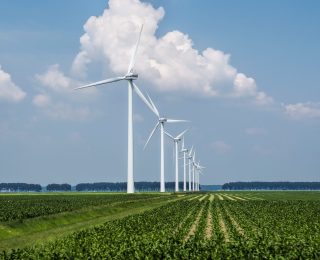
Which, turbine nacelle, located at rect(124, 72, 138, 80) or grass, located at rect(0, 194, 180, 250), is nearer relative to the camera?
grass, located at rect(0, 194, 180, 250)

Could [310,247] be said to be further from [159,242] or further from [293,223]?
[293,223]

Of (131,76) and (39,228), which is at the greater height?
(131,76)

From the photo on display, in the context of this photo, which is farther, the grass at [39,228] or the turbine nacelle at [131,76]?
the turbine nacelle at [131,76]

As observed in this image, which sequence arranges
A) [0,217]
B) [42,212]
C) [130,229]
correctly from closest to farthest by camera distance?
[130,229]
[0,217]
[42,212]

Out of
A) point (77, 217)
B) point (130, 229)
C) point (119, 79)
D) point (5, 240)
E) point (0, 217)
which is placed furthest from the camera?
point (119, 79)

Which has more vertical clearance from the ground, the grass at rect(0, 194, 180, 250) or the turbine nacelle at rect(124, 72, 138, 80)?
the turbine nacelle at rect(124, 72, 138, 80)

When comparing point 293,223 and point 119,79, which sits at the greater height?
point 119,79

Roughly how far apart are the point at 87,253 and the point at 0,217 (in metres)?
31.2

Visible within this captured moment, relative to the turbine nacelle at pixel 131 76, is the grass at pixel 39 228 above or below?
below

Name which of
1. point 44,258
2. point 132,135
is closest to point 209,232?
point 44,258

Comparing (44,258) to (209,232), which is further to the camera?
(209,232)

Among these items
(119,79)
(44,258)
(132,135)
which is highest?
(119,79)

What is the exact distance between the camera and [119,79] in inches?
4653

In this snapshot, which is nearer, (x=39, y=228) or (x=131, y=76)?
(x=39, y=228)
